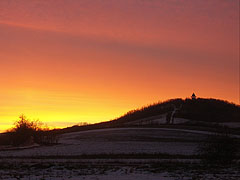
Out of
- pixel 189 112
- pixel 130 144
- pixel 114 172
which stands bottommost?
pixel 114 172

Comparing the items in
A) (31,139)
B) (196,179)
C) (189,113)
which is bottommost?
(196,179)

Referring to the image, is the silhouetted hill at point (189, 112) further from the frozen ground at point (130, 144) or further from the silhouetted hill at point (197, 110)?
the frozen ground at point (130, 144)

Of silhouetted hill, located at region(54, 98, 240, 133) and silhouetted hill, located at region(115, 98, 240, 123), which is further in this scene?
silhouetted hill, located at region(115, 98, 240, 123)

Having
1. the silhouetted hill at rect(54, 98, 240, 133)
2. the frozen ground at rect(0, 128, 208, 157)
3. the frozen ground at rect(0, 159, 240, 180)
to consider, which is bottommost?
the frozen ground at rect(0, 159, 240, 180)

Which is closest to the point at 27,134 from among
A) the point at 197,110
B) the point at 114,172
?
the point at 114,172

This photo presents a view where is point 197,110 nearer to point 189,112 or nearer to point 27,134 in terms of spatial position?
point 189,112

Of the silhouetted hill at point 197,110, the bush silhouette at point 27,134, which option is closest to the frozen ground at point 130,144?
the bush silhouette at point 27,134

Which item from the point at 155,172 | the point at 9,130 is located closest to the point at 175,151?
the point at 155,172

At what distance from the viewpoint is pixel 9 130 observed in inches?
2857

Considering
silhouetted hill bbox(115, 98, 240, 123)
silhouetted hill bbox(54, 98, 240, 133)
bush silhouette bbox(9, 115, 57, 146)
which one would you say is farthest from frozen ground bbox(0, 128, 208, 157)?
silhouetted hill bbox(115, 98, 240, 123)

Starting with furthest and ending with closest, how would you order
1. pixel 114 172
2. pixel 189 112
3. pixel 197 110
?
pixel 197 110
pixel 189 112
pixel 114 172

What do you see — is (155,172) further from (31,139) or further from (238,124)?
(238,124)

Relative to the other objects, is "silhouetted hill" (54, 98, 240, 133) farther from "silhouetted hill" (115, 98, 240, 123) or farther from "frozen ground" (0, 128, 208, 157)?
"frozen ground" (0, 128, 208, 157)

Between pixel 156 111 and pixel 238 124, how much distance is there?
30.2 meters
